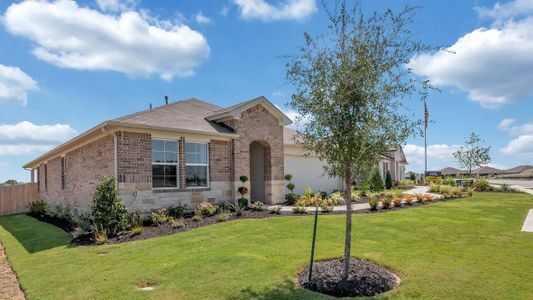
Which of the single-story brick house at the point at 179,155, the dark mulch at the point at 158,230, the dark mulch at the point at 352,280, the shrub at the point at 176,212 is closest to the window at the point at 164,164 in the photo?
the single-story brick house at the point at 179,155

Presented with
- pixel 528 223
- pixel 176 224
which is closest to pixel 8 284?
pixel 176 224

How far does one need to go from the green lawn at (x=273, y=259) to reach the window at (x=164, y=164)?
3.25 metres

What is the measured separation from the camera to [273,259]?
689 centimetres

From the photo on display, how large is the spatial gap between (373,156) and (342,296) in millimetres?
2330

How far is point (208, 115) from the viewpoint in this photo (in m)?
16.1

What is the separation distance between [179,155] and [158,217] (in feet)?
8.64

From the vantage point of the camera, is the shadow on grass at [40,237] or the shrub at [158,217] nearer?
the shadow on grass at [40,237]

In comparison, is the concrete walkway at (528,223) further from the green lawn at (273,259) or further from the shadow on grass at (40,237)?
the shadow on grass at (40,237)

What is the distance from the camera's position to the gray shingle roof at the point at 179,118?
39.7 ft

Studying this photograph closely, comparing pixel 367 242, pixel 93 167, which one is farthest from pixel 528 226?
pixel 93 167

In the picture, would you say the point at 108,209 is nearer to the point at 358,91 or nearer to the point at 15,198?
the point at 358,91

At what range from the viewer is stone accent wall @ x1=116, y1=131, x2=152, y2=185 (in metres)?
11.4

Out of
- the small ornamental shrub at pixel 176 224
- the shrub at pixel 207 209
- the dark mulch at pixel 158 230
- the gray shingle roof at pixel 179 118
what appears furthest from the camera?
the shrub at pixel 207 209

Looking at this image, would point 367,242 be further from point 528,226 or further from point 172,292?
point 528,226
